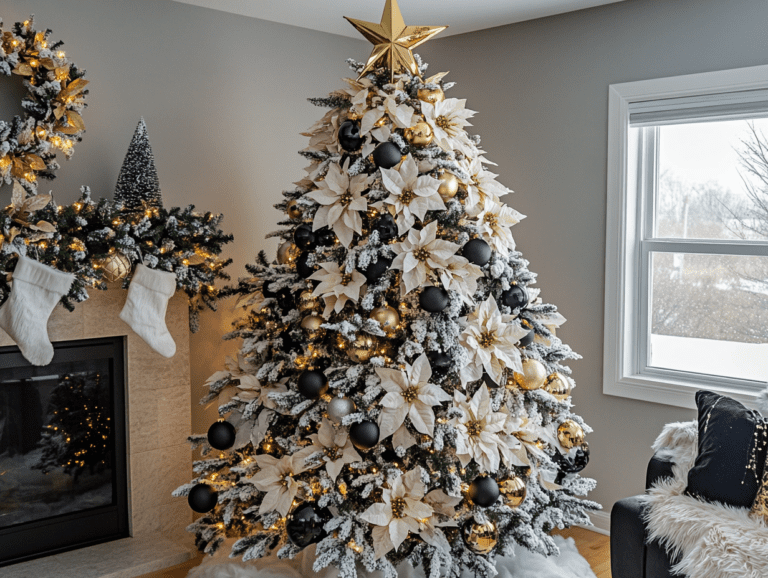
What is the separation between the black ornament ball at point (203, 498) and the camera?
90.3 inches

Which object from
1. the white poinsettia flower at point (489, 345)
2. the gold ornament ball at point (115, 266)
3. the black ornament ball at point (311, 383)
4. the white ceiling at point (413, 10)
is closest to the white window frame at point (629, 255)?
the white ceiling at point (413, 10)

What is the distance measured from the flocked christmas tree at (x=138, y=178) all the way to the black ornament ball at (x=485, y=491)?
1.63m

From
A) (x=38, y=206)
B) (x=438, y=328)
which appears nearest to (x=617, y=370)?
(x=438, y=328)

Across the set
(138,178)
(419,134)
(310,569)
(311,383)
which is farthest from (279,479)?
(138,178)

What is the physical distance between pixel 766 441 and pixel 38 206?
2.47 m

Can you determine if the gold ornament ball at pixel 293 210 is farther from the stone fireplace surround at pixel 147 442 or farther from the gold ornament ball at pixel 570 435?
the gold ornament ball at pixel 570 435

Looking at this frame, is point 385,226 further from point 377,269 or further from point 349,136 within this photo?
point 349,136

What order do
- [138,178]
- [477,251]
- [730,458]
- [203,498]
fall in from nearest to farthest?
[730,458] → [477,251] → [203,498] → [138,178]

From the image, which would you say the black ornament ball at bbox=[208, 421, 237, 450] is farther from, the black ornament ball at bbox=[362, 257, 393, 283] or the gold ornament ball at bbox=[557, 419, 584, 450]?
the gold ornament ball at bbox=[557, 419, 584, 450]

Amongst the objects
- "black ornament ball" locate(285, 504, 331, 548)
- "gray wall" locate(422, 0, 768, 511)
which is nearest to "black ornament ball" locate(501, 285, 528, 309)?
"black ornament ball" locate(285, 504, 331, 548)

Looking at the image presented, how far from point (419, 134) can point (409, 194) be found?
21 centimetres

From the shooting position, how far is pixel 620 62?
119 inches

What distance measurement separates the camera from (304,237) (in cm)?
217

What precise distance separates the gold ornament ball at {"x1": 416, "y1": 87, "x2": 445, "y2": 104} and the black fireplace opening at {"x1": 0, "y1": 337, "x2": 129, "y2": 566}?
165 centimetres
